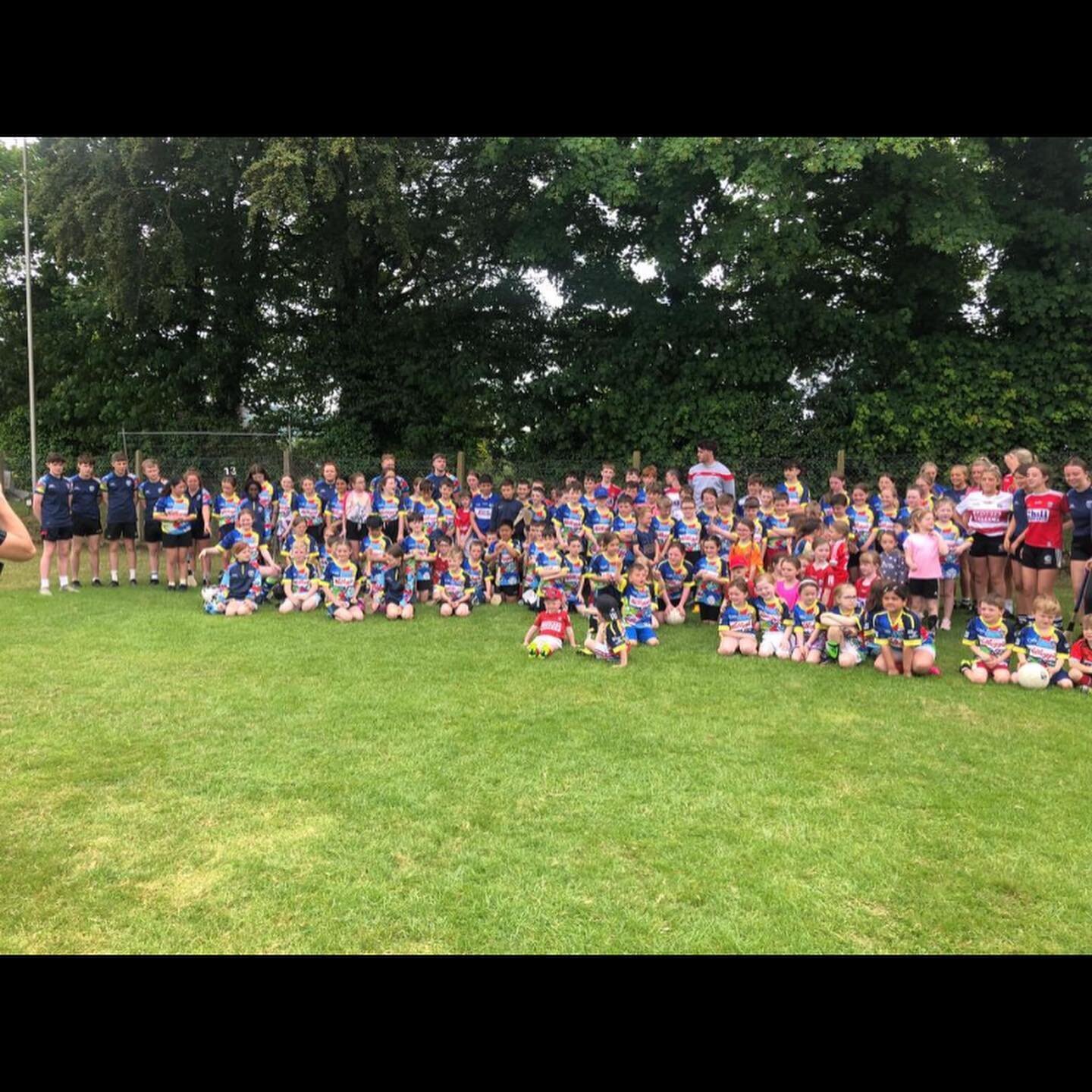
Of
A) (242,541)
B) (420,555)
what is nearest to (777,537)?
(420,555)

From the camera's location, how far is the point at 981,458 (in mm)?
8898

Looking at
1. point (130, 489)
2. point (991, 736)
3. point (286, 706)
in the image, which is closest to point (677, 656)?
point (991, 736)

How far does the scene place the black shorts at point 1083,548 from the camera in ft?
25.3

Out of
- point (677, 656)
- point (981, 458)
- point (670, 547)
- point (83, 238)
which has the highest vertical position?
point (83, 238)

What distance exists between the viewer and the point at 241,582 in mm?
9508

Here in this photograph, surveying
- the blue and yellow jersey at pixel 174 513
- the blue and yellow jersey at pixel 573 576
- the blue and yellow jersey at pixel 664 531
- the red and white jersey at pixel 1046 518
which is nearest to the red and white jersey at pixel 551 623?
the blue and yellow jersey at pixel 573 576

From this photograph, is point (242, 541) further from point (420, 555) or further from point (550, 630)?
point (550, 630)

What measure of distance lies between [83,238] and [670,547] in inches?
620

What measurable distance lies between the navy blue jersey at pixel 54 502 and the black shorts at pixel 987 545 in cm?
1126

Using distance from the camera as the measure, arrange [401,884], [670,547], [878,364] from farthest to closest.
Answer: [878,364]
[670,547]
[401,884]

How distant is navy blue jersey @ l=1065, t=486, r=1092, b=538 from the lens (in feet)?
25.3

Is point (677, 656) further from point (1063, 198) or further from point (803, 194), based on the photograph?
point (1063, 198)

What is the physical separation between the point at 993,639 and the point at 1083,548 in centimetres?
182

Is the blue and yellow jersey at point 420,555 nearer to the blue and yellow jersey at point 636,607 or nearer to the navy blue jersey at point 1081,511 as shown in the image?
the blue and yellow jersey at point 636,607
